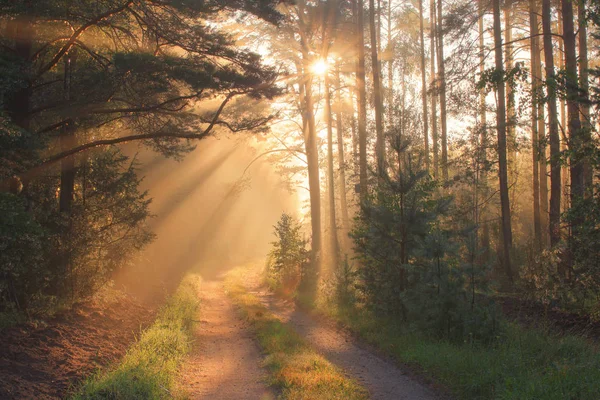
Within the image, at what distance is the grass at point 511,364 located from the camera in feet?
17.9

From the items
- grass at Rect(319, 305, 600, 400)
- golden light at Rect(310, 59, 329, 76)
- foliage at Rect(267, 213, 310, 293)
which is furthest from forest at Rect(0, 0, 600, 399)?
golden light at Rect(310, 59, 329, 76)

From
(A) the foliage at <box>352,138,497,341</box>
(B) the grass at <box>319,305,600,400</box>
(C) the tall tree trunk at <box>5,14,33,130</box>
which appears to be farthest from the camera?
(C) the tall tree trunk at <box>5,14,33,130</box>

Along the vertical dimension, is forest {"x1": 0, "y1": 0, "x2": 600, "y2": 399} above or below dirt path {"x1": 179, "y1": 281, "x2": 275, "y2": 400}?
above

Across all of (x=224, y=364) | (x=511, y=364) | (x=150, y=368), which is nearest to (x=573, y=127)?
(x=511, y=364)

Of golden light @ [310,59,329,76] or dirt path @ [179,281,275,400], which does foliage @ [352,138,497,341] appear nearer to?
dirt path @ [179,281,275,400]

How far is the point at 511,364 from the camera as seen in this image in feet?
21.3

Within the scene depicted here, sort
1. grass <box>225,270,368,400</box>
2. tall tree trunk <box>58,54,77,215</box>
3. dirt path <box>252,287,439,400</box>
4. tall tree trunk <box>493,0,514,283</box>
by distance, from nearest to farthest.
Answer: grass <box>225,270,368,400</box> < dirt path <box>252,287,439,400</box> < tall tree trunk <box>58,54,77,215</box> < tall tree trunk <box>493,0,514,283</box>

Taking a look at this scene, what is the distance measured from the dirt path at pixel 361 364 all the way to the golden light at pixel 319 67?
12953mm

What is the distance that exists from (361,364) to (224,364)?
270 centimetres

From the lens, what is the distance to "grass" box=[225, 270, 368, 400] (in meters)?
6.56

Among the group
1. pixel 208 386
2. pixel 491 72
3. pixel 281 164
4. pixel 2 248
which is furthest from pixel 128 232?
pixel 281 164

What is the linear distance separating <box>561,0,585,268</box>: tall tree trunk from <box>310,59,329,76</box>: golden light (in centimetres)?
1145

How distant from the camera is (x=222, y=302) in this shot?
1852 centimetres

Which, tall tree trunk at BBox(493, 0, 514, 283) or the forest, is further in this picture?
tall tree trunk at BBox(493, 0, 514, 283)
